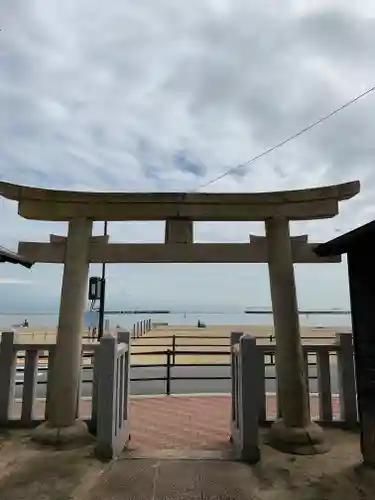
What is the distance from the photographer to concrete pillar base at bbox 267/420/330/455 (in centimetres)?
354

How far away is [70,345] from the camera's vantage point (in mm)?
3957

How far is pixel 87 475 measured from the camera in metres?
3.01

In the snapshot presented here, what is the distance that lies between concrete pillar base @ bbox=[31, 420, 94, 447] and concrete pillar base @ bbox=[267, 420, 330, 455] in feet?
5.81

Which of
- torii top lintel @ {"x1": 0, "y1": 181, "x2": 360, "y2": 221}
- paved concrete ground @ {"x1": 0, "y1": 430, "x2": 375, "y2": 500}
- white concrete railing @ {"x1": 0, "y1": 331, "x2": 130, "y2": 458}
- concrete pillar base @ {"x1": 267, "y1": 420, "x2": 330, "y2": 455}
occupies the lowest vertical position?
paved concrete ground @ {"x1": 0, "y1": 430, "x2": 375, "y2": 500}

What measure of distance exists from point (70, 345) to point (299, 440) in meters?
2.36

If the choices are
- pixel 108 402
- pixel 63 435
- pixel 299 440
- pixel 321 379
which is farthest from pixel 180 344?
pixel 108 402

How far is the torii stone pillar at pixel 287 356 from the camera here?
12.0 feet

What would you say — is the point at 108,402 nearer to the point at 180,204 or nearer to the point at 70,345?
the point at 70,345

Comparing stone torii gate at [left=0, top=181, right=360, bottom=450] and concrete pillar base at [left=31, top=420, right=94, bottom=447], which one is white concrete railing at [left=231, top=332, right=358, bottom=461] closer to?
stone torii gate at [left=0, top=181, right=360, bottom=450]

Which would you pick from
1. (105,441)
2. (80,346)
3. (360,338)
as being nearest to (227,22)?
(360,338)

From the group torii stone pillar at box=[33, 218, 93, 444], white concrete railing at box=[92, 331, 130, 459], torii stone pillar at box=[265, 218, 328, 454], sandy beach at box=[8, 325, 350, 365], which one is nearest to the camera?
white concrete railing at box=[92, 331, 130, 459]

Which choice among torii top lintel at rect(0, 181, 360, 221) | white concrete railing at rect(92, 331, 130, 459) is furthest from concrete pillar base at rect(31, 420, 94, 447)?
torii top lintel at rect(0, 181, 360, 221)

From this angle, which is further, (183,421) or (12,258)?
(183,421)

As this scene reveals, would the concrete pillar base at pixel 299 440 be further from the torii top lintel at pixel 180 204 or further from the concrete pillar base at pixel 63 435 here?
the torii top lintel at pixel 180 204
